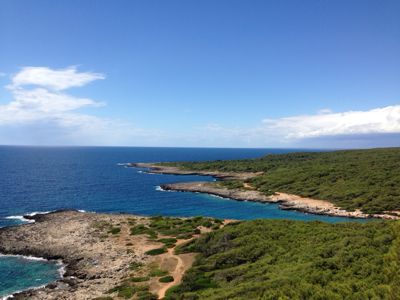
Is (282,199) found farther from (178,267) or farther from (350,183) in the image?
(178,267)

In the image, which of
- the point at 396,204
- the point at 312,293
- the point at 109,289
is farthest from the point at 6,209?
the point at 396,204

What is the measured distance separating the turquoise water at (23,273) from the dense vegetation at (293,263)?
742 inches

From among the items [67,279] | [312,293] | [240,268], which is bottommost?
[67,279]

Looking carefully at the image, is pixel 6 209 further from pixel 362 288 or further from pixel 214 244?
pixel 362 288

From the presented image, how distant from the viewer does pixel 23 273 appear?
47.2m

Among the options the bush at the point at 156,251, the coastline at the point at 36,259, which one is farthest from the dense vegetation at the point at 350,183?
the coastline at the point at 36,259

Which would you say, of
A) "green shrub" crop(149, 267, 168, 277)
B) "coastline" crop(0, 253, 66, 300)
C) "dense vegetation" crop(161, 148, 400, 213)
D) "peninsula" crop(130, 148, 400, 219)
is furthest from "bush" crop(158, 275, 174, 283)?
"dense vegetation" crop(161, 148, 400, 213)

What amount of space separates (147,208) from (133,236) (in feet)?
102

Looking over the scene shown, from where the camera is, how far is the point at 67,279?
44.7 m

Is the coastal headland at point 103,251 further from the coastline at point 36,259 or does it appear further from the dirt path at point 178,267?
the coastline at point 36,259

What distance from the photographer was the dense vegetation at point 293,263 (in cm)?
2574

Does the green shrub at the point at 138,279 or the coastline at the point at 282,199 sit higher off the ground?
the coastline at the point at 282,199

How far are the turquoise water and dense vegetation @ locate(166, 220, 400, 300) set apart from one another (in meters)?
18.8

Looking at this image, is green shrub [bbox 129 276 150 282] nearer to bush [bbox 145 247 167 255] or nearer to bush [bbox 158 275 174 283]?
bush [bbox 158 275 174 283]
